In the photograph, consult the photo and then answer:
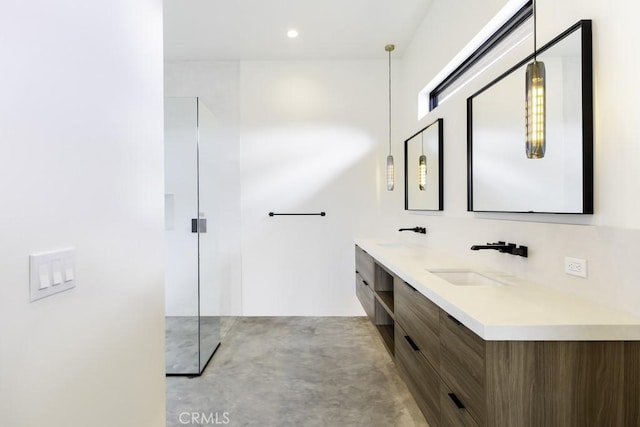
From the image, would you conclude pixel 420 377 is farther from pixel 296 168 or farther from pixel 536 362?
pixel 296 168


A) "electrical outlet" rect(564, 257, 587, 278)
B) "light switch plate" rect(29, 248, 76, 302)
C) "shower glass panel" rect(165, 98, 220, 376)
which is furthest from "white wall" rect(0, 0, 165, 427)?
"electrical outlet" rect(564, 257, 587, 278)

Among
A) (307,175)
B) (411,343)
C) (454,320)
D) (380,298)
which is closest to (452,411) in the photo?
(454,320)

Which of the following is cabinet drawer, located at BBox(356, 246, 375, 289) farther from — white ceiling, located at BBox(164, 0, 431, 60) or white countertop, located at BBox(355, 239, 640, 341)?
white ceiling, located at BBox(164, 0, 431, 60)

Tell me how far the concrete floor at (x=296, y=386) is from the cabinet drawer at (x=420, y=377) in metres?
0.40

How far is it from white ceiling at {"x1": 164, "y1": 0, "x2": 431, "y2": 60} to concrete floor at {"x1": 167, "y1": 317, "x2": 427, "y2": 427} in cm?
290

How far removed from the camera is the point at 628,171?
1.16 m

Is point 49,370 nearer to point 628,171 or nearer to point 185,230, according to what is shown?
point 628,171

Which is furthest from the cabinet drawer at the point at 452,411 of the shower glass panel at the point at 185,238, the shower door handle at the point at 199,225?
the shower door handle at the point at 199,225

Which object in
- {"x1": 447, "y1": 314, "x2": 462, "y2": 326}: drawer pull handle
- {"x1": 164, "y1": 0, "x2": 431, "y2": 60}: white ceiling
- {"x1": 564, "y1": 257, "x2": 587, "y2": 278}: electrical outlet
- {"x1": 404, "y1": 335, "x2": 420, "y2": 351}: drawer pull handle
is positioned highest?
{"x1": 164, "y1": 0, "x2": 431, "y2": 60}: white ceiling

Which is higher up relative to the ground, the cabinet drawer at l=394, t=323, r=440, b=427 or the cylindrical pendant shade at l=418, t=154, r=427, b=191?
the cylindrical pendant shade at l=418, t=154, r=427, b=191

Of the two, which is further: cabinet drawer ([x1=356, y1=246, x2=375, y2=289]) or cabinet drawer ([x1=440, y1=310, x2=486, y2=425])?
cabinet drawer ([x1=356, y1=246, x2=375, y2=289])

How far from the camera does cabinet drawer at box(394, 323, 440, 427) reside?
1.46 m

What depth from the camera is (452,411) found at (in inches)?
Result: 50.4

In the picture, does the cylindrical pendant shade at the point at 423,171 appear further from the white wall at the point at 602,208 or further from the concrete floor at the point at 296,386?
the concrete floor at the point at 296,386
